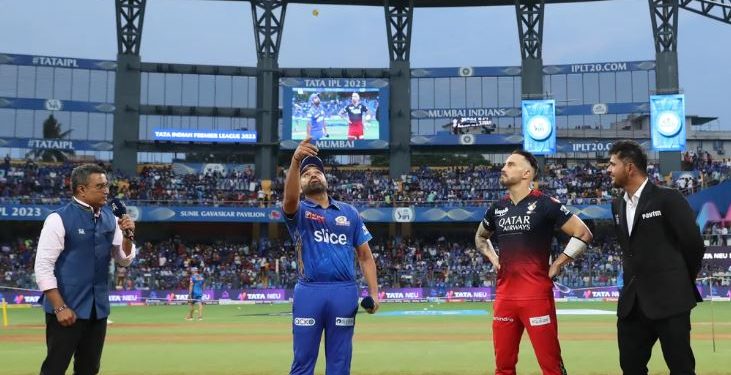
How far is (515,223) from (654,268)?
151 cm

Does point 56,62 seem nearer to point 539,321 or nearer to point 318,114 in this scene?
point 318,114

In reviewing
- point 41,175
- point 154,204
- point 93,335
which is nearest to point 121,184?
point 154,204

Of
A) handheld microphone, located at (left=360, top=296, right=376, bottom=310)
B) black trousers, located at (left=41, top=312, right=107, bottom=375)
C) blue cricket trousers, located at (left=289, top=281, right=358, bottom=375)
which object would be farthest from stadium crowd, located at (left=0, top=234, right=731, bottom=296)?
black trousers, located at (left=41, top=312, right=107, bottom=375)

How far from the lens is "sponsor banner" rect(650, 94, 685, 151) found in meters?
45.4

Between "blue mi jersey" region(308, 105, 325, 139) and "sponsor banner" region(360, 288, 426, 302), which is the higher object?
"blue mi jersey" region(308, 105, 325, 139)

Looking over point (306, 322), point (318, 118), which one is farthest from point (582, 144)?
point (306, 322)

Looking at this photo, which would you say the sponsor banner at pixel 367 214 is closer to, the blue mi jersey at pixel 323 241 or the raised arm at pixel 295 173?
the blue mi jersey at pixel 323 241

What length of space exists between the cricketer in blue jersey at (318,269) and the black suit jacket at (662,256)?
2343 millimetres

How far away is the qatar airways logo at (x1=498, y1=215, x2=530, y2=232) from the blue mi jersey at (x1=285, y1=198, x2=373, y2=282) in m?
1.64

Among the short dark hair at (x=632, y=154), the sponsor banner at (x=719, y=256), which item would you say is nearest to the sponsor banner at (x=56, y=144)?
the sponsor banner at (x=719, y=256)

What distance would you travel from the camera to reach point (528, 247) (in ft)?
24.7

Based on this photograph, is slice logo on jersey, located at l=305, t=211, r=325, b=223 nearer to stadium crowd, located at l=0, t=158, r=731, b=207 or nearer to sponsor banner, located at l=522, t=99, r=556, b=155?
sponsor banner, located at l=522, t=99, r=556, b=155

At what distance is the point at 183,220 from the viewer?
5038 cm

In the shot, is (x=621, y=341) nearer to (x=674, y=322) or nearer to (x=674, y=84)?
(x=674, y=322)
